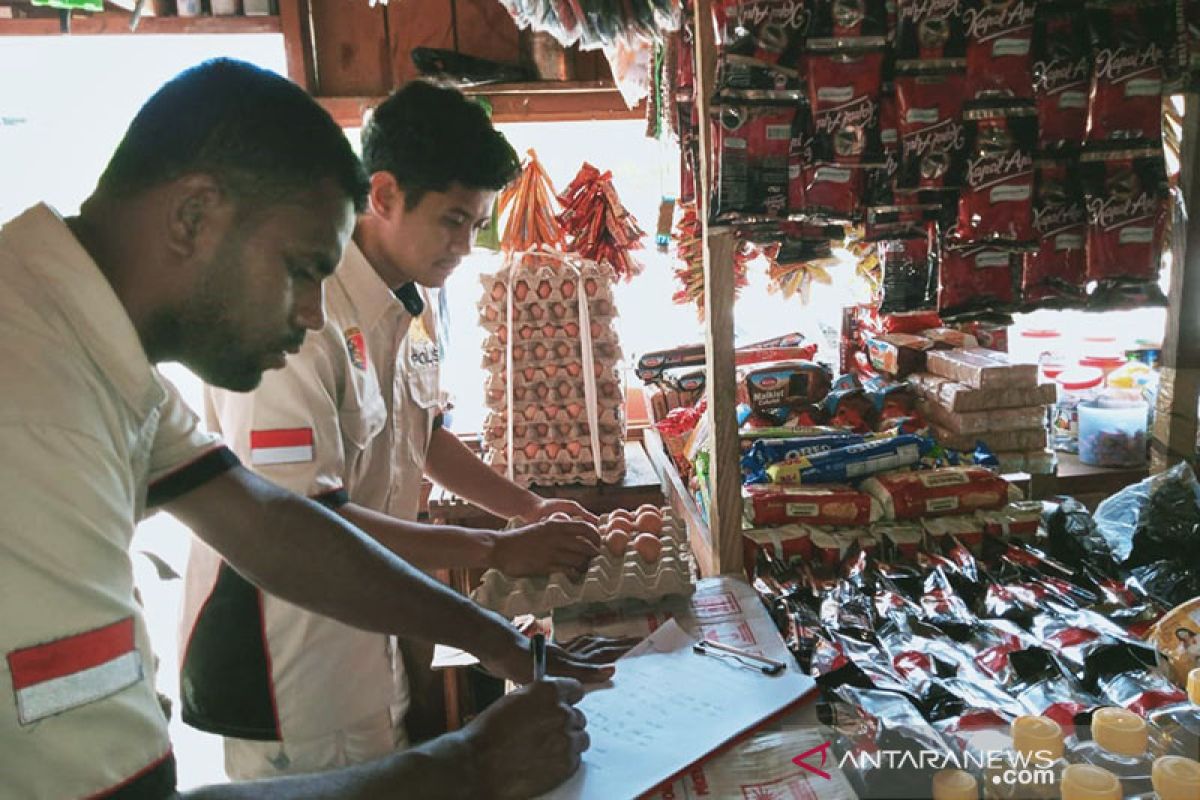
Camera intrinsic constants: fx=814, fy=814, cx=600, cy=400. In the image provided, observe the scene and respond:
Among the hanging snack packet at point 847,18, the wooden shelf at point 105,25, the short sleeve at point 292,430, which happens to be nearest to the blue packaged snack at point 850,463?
the hanging snack packet at point 847,18

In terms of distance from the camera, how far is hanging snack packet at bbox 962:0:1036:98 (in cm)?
176

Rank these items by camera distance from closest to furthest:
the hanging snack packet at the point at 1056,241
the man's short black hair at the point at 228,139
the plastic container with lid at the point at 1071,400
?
the man's short black hair at the point at 228,139
the hanging snack packet at the point at 1056,241
the plastic container with lid at the point at 1071,400

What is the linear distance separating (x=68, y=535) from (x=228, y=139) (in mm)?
513

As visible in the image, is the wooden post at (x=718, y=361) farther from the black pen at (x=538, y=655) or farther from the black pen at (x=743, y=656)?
the black pen at (x=538, y=655)

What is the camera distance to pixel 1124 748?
97 cm

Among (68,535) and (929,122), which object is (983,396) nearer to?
(929,122)

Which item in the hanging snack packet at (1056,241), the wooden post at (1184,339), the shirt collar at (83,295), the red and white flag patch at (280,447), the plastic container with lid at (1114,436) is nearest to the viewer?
the shirt collar at (83,295)

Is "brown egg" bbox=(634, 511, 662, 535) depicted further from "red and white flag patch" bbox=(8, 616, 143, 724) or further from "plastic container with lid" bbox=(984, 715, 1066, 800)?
"red and white flag patch" bbox=(8, 616, 143, 724)

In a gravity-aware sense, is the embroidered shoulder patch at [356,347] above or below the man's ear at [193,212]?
below

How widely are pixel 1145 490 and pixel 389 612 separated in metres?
1.80

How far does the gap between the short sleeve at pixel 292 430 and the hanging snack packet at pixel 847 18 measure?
130 cm

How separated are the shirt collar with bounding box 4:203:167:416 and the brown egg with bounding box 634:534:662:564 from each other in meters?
1.11

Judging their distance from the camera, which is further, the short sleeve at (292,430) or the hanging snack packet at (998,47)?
the hanging snack packet at (998,47)

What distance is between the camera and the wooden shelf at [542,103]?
12.0ft
